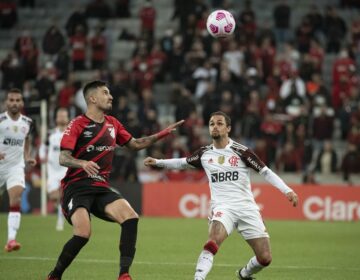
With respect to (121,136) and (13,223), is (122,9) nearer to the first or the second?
(13,223)

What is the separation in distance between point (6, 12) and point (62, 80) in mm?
5189

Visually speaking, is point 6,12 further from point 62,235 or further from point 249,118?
point 62,235

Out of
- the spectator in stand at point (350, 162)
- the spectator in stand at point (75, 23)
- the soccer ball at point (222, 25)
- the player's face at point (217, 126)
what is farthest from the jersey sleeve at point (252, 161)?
the spectator in stand at point (75, 23)

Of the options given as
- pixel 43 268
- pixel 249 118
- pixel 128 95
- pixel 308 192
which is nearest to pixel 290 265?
pixel 43 268

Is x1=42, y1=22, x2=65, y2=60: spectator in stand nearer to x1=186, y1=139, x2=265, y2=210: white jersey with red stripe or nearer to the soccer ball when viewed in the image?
the soccer ball

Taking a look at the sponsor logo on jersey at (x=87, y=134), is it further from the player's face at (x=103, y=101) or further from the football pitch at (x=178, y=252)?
the football pitch at (x=178, y=252)

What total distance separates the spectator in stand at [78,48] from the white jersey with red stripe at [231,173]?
2125 centimetres

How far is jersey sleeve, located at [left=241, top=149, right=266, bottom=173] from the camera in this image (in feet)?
38.6

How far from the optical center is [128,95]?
3081cm

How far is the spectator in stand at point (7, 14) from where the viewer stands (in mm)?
36094

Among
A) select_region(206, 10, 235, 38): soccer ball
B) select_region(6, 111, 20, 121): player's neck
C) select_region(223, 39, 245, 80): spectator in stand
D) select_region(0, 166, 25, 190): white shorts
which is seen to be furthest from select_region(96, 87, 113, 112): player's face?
select_region(223, 39, 245, 80): spectator in stand

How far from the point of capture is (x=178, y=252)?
54.3 feet

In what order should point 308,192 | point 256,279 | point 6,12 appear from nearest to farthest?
point 256,279, point 308,192, point 6,12

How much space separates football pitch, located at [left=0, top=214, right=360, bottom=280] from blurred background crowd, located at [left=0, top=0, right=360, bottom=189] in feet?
14.4
